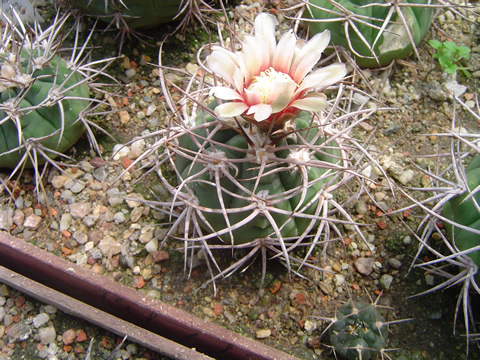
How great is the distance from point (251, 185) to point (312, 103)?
30cm

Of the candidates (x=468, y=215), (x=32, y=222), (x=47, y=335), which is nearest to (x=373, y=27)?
(x=468, y=215)

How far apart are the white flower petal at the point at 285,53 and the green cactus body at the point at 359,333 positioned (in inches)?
26.3

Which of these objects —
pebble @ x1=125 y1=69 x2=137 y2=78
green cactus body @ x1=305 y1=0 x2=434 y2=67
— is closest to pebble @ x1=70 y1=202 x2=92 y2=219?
pebble @ x1=125 y1=69 x2=137 y2=78

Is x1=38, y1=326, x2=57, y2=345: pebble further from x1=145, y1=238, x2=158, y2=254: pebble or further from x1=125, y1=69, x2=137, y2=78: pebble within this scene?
x1=125, y1=69, x2=137, y2=78: pebble

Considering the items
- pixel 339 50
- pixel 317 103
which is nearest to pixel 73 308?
pixel 317 103

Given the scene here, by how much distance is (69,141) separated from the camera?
156cm

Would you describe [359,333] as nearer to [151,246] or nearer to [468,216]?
[468,216]

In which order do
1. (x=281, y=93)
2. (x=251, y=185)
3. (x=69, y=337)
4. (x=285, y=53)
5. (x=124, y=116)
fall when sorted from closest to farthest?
(x=281, y=93), (x=285, y=53), (x=251, y=185), (x=69, y=337), (x=124, y=116)

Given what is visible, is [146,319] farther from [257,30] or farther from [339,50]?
[339,50]

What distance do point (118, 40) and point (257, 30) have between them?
1.05 meters

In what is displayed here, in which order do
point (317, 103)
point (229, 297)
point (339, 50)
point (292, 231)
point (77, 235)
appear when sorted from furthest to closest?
point (339, 50) → point (77, 235) → point (229, 297) → point (292, 231) → point (317, 103)

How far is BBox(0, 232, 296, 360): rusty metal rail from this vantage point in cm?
122

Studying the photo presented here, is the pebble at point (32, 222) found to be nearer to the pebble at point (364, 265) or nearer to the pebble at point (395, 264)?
the pebble at point (364, 265)

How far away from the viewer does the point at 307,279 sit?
138 centimetres
